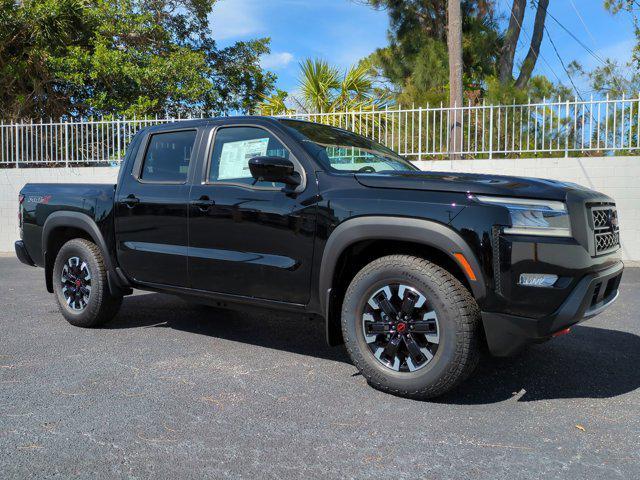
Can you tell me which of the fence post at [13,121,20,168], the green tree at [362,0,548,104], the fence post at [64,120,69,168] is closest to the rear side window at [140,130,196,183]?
the fence post at [64,120,69,168]

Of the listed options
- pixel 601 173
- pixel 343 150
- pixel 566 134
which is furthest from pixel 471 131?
pixel 343 150

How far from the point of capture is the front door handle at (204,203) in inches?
169

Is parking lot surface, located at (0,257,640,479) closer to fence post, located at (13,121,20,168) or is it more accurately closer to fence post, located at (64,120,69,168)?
fence post, located at (64,120,69,168)

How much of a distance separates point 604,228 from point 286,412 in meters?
2.15

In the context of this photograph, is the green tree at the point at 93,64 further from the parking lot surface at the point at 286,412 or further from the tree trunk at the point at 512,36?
the parking lot surface at the point at 286,412

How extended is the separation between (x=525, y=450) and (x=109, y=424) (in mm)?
2098

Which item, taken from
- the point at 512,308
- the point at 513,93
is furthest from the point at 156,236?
the point at 513,93

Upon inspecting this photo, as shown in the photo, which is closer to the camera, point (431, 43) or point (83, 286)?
point (83, 286)

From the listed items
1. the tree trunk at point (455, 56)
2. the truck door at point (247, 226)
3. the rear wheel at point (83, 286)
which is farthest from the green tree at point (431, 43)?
the truck door at point (247, 226)

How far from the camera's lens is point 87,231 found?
518cm

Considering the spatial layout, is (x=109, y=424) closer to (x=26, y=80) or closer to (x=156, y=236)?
(x=156, y=236)

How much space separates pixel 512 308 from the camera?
3.18 m

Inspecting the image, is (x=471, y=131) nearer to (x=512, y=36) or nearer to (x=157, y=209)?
(x=157, y=209)

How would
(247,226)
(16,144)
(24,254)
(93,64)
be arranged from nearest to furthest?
(247,226) < (24,254) < (16,144) < (93,64)
